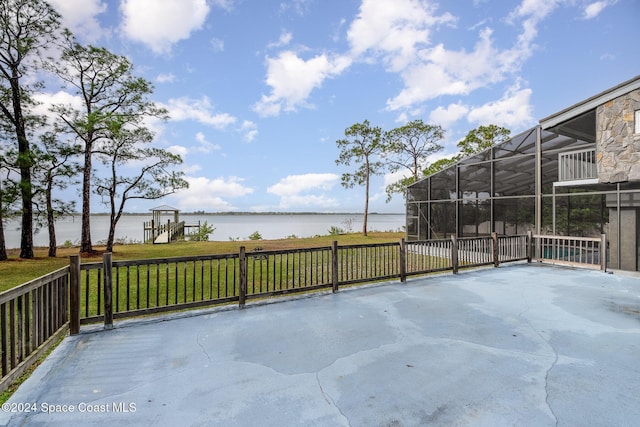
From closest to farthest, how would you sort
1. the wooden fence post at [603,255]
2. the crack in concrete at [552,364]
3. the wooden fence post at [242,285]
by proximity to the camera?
1. the crack in concrete at [552,364]
2. the wooden fence post at [242,285]
3. the wooden fence post at [603,255]

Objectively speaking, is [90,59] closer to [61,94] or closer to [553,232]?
[61,94]

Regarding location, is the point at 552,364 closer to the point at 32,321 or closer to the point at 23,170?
the point at 32,321

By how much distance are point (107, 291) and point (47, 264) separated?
31.8 feet

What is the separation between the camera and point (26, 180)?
1149 centimetres

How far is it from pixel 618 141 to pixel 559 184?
1729mm

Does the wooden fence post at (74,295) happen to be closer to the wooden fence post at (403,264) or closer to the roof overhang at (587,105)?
the wooden fence post at (403,264)

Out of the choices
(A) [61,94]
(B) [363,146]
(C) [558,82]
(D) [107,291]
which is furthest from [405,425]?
(B) [363,146]

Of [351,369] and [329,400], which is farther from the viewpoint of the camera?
[351,369]

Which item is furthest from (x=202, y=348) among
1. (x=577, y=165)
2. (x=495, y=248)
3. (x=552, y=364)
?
(x=577, y=165)

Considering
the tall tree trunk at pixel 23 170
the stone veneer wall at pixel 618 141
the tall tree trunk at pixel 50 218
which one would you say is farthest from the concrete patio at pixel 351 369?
the tall tree trunk at pixel 50 218

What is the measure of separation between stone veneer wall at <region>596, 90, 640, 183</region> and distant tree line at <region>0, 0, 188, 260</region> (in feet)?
56.4

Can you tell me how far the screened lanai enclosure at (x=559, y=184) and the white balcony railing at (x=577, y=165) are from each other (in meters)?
0.02

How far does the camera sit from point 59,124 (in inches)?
496

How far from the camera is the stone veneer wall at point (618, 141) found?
22.4 feet
